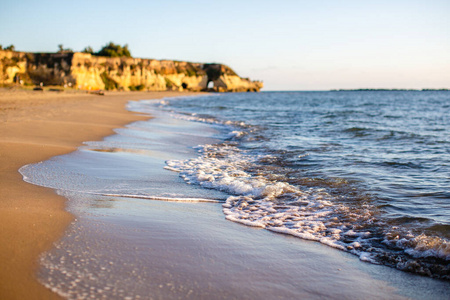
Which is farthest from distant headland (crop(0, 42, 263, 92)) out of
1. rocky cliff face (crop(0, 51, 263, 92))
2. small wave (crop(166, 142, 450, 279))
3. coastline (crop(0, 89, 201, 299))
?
→ small wave (crop(166, 142, 450, 279))

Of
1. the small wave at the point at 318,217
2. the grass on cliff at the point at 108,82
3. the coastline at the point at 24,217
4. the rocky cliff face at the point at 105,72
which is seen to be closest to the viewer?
the coastline at the point at 24,217

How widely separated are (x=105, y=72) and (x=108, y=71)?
36.3 inches

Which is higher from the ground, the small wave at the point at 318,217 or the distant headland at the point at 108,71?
the distant headland at the point at 108,71

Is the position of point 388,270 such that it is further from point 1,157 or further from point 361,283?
point 1,157

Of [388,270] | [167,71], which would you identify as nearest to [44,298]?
[388,270]

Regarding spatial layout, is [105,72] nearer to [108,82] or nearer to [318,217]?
[108,82]

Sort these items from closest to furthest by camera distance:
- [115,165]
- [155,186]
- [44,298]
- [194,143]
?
[44,298] < [155,186] < [115,165] < [194,143]

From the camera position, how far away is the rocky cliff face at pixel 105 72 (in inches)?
1975

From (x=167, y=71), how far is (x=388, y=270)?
8242 centimetres

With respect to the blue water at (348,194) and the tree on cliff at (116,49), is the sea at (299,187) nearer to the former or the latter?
the blue water at (348,194)

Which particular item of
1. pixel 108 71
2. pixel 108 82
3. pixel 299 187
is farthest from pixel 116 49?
pixel 299 187

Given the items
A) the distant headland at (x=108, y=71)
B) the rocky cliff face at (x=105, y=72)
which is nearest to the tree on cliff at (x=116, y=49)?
the distant headland at (x=108, y=71)

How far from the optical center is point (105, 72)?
203ft

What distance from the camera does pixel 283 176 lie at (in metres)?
5.69
